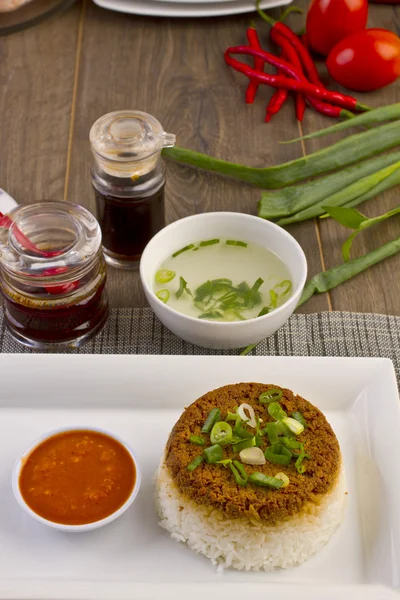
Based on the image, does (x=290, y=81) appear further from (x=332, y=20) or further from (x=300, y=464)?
(x=300, y=464)

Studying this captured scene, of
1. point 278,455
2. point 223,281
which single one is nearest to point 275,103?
point 223,281

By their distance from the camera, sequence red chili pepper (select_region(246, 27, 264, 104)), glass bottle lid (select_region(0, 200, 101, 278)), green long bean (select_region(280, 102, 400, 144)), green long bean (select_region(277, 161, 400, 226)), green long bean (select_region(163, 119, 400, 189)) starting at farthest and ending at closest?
1. red chili pepper (select_region(246, 27, 264, 104))
2. green long bean (select_region(280, 102, 400, 144))
3. green long bean (select_region(163, 119, 400, 189))
4. green long bean (select_region(277, 161, 400, 226))
5. glass bottle lid (select_region(0, 200, 101, 278))

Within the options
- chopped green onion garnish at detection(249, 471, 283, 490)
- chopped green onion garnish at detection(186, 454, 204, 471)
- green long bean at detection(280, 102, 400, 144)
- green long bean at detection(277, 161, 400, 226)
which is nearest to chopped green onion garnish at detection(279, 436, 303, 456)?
chopped green onion garnish at detection(249, 471, 283, 490)

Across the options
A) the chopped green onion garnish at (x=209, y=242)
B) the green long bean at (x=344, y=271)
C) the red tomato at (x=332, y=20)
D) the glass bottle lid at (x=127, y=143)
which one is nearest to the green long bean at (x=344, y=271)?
the green long bean at (x=344, y=271)

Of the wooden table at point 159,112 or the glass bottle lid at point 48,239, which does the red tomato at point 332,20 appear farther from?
the glass bottle lid at point 48,239

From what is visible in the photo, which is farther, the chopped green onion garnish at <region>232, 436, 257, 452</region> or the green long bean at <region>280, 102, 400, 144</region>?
the green long bean at <region>280, 102, 400, 144</region>

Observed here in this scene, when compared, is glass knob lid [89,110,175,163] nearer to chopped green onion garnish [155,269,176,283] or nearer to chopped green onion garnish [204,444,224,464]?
chopped green onion garnish [155,269,176,283]

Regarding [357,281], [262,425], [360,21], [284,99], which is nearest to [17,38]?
[284,99]
